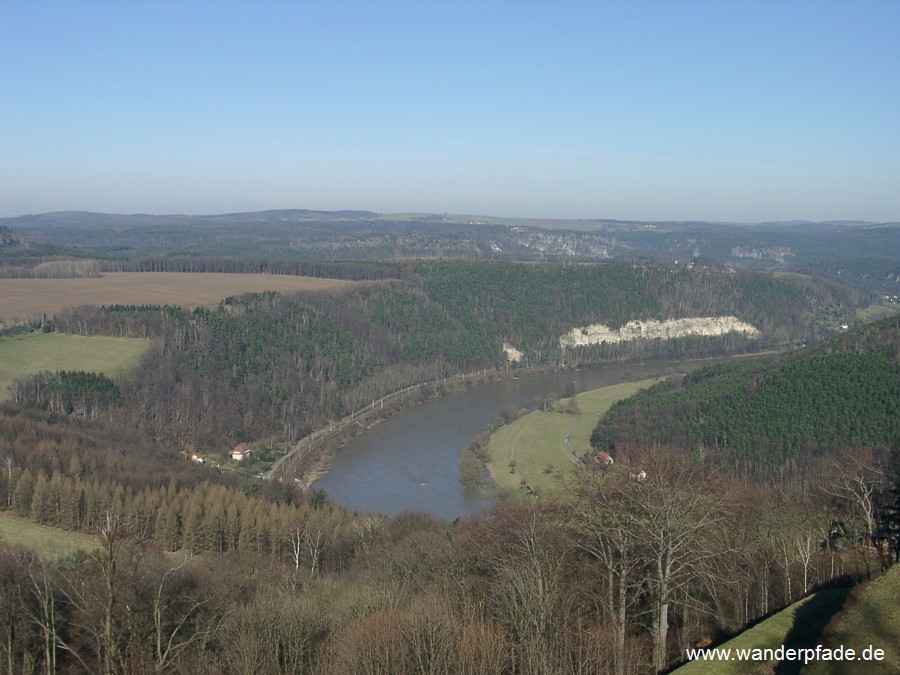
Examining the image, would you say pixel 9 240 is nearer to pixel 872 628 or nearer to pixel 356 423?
pixel 356 423

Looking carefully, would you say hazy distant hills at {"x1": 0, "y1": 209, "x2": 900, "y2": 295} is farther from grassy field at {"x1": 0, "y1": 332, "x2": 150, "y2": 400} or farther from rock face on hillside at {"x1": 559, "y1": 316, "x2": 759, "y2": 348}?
grassy field at {"x1": 0, "y1": 332, "x2": 150, "y2": 400}

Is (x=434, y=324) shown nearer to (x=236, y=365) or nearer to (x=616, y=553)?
(x=236, y=365)

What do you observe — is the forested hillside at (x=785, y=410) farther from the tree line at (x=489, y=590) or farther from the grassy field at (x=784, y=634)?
the grassy field at (x=784, y=634)

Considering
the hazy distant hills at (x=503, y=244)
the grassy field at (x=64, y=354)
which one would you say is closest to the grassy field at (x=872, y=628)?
the grassy field at (x=64, y=354)

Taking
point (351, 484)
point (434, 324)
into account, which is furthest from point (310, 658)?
point (434, 324)

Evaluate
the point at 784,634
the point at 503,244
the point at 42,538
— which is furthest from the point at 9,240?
the point at 784,634

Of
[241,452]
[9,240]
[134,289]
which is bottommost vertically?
[241,452]

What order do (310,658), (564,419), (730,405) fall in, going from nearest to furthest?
(310,658) → (730,405) → (564,419)
